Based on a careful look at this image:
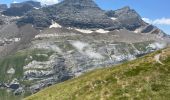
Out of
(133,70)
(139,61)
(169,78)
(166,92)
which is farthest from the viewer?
(139,61)

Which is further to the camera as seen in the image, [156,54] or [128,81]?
[156,54]

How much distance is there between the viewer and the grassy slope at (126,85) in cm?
4925

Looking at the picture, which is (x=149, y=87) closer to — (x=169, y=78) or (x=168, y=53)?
(x=169, y=78)

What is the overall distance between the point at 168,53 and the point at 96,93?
1424cm

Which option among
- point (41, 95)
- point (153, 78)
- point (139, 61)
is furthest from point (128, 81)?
point (41, 95)

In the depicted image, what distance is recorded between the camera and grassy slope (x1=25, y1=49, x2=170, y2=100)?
162 feet

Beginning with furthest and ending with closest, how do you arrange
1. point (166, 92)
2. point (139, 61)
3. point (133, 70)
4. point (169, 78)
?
1. point (139, 61)
2. point (133, 70)
3. point (169, 78)
4. point (166, 92)

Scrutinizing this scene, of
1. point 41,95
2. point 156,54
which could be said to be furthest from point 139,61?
point 41,95

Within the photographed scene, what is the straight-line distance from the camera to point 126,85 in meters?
51.8

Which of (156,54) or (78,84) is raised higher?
(156,54)

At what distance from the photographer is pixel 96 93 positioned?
51.8 metres

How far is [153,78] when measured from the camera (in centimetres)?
5231

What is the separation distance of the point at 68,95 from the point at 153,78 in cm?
1180

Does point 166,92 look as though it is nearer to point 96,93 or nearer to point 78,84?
point 96,93
